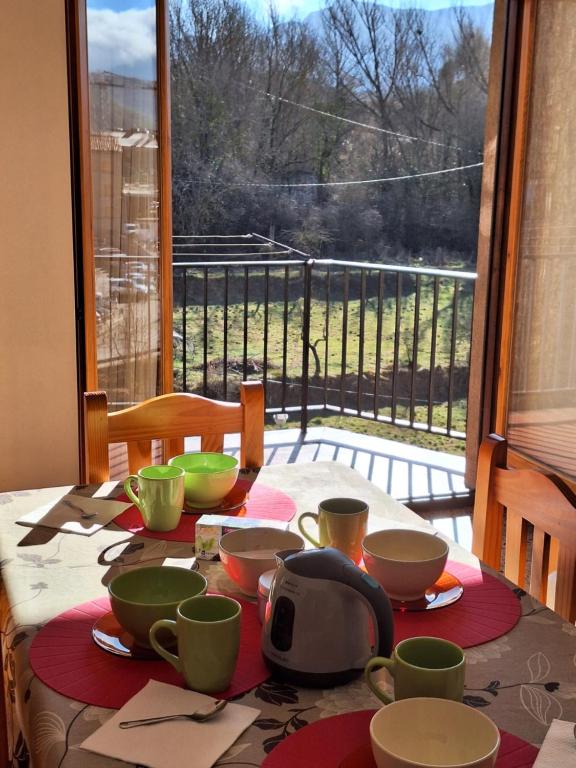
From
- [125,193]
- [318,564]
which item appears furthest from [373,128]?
[318,564]

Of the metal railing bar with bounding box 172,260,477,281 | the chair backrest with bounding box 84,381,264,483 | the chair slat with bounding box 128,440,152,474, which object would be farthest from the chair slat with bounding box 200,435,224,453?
the metal railing bar with bounding box 172,260,477,281

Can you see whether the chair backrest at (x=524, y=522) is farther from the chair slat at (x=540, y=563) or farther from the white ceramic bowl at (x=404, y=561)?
the white ceramic bowl at (x=404, y=561)

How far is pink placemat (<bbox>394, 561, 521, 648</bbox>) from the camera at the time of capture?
1.03 meters

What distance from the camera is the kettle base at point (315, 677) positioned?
2.96 feet

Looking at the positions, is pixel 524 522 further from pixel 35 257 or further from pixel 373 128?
pixel 373 128

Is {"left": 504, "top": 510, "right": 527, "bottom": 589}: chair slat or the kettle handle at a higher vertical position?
the kettle handle

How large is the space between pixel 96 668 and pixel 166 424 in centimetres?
89

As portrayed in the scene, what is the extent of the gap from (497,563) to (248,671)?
0.67 metres

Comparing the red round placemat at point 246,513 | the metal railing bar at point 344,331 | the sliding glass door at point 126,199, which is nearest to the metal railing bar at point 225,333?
the metal railing bar at point 344,331

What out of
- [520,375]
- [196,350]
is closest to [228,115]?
[196,350]

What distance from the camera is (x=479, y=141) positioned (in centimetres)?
422

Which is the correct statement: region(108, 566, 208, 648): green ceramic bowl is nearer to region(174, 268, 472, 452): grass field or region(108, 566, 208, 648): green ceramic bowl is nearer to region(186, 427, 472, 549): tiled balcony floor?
region(186, 427, 472, 549): tiled balcony floor

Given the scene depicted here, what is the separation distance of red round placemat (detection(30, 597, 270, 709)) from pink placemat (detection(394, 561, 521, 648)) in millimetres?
189

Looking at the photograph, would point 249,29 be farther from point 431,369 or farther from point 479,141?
point 431,369
